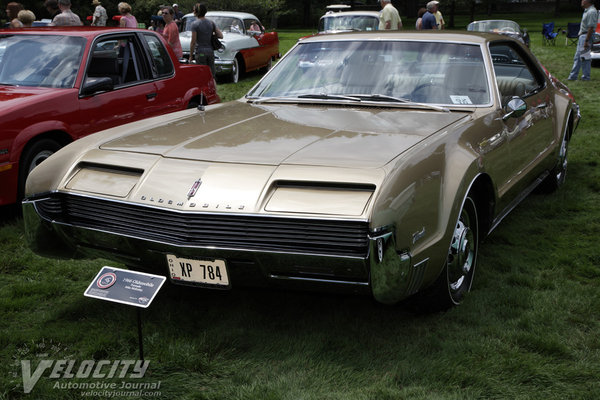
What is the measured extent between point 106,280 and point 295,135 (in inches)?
51.0

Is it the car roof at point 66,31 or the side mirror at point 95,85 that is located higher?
the car roof at point 66,31

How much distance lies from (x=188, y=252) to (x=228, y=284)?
24 centimetres

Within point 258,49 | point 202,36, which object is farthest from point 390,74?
point 258,49

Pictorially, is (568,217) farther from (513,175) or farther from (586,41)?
(586,41)

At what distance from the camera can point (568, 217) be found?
5.68 m

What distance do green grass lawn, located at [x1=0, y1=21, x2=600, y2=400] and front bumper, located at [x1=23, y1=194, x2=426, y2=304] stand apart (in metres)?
0.36

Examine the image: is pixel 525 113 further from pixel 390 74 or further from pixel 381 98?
pixel 381 98

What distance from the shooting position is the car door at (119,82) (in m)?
6.34

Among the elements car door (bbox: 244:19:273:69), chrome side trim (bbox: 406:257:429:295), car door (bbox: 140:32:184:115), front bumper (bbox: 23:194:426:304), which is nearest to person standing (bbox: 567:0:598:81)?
car door (bbox: 244:19:273:69)

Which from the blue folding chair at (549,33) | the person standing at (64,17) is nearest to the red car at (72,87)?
the person standing at (64,17)

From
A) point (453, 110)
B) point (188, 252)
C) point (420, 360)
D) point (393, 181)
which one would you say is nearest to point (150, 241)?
point (188, 252)

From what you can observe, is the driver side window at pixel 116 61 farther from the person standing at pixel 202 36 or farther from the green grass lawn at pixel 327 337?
the person standing at pixel 202 36

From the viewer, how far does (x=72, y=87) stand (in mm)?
6184

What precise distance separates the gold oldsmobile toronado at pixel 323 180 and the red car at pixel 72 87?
4.62 feet
